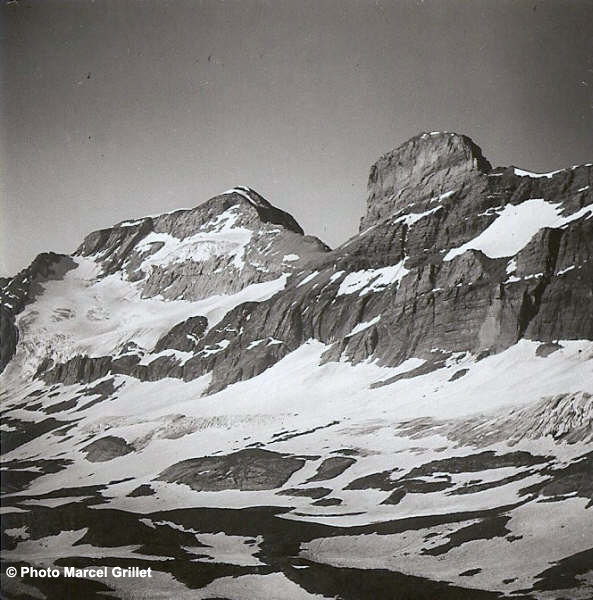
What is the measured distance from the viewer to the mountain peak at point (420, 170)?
51.3 m

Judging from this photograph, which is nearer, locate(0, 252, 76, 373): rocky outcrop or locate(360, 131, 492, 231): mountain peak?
locate(0, 252, 76, 373): rocky outcrop

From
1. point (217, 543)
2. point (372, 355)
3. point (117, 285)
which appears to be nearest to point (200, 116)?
point (217, 543)

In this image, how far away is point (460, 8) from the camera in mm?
38125

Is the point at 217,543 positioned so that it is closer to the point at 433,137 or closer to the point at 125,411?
the point at 125,411

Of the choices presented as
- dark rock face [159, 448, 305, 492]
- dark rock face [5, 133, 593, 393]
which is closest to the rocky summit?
dark rock face [159, 448, 305, 492]

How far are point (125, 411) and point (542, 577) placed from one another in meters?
36.5

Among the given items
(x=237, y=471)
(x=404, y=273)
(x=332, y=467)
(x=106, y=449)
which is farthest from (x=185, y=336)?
(x=332, y=467)

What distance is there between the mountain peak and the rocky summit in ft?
1.23

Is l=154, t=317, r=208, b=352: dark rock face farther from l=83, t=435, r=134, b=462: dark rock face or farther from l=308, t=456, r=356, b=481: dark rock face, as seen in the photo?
l=308, t=456, r=356, b=481: dark rock face

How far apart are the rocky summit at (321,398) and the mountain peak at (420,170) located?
0.37m

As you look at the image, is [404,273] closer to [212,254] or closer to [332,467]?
[212,254]

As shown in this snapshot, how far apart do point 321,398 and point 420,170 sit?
26.3 metres

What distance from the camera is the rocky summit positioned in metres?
34.9

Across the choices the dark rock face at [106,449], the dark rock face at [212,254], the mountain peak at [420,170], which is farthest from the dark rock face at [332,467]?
the dark rock face at [212,254]
